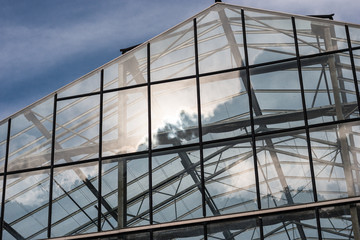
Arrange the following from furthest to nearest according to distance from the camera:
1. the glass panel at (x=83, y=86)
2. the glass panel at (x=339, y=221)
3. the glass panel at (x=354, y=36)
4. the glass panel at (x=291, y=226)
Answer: the glass panel at (x=83, y=86) < the glass panel at (x=354, y=36) < the glass panel at (x=291, y=226) < the glass panel at (x=339, y=221)

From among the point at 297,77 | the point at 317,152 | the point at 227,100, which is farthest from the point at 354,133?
the point at 227,100

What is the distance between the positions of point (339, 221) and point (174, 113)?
19.7 ft

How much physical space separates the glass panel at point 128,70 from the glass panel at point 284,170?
4641mm

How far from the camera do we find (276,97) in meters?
19.0

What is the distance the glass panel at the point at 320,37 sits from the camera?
62.4 feet

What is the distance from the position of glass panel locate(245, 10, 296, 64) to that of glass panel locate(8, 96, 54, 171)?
269 inches

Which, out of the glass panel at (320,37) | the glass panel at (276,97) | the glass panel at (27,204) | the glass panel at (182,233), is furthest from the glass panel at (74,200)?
the glass panel at (320,37)

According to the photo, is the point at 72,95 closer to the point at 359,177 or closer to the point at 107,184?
the point at 107,184

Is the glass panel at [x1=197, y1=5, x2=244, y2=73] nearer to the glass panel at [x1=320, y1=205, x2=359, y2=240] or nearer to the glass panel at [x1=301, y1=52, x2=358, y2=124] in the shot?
the glass panel at [x1=301, y1=52, x2=358, y2=124]

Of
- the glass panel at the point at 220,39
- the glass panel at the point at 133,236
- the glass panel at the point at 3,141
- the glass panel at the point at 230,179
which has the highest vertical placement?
the glass panel at the point at 220,39

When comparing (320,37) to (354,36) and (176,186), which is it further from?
(176,186)

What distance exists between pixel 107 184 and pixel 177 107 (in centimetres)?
Answer: 323

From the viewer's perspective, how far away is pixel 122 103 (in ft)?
65.4

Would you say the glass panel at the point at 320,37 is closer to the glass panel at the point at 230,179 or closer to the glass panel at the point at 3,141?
the glass panel at the point at 230,179
